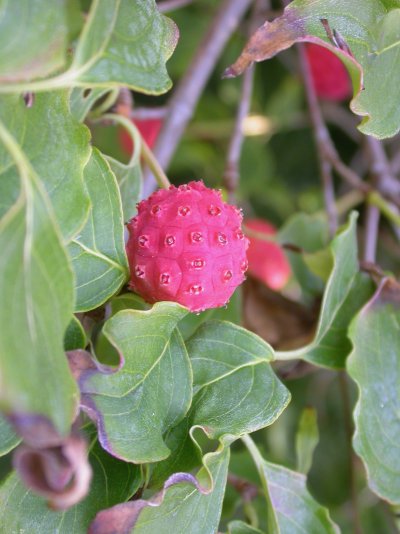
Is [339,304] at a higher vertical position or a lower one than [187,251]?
lower

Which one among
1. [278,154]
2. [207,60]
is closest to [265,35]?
[207,60]

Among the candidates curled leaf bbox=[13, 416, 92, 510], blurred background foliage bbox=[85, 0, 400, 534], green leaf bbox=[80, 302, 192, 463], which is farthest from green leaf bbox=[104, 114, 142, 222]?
blurred background foliage bbox=[85, 0, 400, 534]

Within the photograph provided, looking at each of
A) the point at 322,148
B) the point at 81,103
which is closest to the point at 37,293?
the point at 81,103

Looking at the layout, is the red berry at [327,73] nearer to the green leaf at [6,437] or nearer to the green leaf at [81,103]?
the green leaf at [81,103]

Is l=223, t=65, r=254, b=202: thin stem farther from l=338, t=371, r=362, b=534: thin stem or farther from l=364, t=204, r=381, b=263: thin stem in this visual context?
l=338, t=371, r=362, b=534: thin stem

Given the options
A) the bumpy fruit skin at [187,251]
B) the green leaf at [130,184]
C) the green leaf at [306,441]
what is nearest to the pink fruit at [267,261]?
the green leaf at [306,441]

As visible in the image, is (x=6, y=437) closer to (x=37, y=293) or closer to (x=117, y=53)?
(x=37, y=293)
